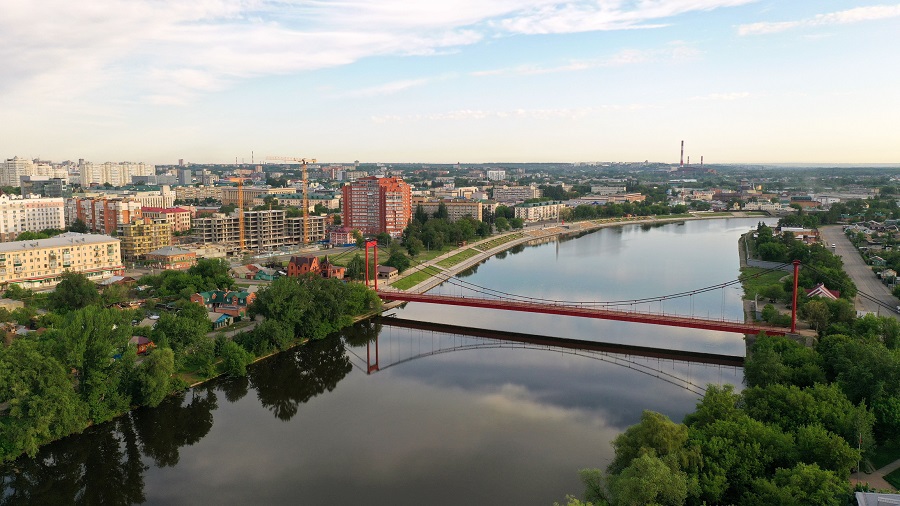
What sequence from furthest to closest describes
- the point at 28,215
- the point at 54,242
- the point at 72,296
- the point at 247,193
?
the point at 247,193 → the point at 28,215 → the point at 54,242 → the point at 72,296

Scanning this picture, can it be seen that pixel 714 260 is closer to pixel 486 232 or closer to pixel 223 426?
pixel 486 232

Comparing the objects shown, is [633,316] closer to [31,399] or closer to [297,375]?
[297,375]

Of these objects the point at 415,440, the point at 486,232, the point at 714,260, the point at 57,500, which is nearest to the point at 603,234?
the point at 486,232

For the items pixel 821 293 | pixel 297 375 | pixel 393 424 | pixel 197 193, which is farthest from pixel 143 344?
A: pixel 197 193

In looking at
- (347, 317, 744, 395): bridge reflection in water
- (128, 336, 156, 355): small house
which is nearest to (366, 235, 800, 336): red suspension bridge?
(347, 317, 744, 395): bridge reflection in water

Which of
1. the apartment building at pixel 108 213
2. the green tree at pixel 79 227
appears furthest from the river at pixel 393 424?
the green tree at pixel 79 227

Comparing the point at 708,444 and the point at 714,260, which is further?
the point at 714,260

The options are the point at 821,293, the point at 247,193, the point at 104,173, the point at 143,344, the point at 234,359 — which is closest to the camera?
the point at 234,359
